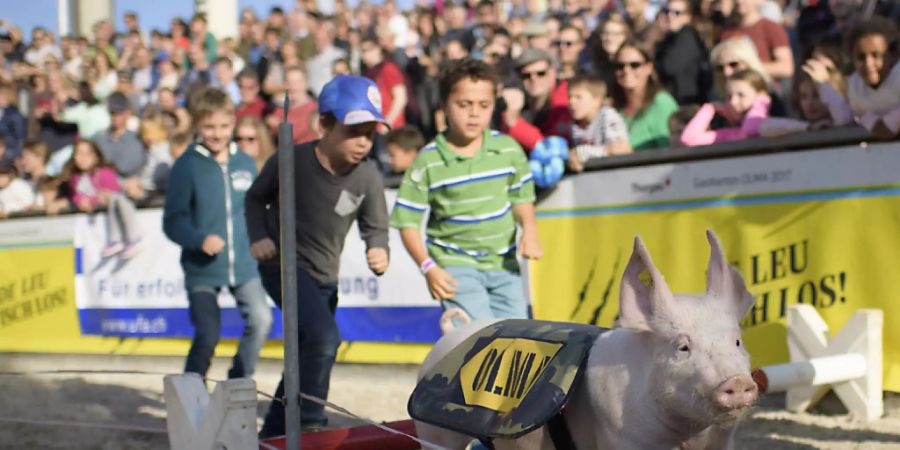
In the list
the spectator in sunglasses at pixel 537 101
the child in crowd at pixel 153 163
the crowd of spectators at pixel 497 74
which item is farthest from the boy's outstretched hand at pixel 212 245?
the child in crowd at pixel 153 163

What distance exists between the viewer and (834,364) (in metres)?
6.23

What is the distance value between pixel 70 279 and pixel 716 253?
868 cm

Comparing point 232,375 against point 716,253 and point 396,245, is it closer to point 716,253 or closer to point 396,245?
point 396,245

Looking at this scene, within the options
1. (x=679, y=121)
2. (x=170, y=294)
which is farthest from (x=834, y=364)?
(x=170, y=294)

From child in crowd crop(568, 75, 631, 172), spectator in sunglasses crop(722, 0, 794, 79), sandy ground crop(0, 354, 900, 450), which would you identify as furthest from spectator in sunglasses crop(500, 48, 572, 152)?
sandy ground crop(0, 354, 900, 450)

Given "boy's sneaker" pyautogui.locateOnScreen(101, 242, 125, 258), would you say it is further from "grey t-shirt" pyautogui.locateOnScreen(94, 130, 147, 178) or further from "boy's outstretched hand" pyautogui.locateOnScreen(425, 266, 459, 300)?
"boy's outstretched hand" pyautogui.locateOnScreen(425, 266, 459, 300)

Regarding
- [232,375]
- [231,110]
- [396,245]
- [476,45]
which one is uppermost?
[476,45]

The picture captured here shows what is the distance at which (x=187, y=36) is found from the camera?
55.1ft

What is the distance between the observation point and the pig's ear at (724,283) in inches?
136

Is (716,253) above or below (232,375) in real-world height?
above

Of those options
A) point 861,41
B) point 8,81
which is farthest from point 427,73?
point 8,81

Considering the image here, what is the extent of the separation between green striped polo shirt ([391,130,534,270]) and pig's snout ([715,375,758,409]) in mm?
2560

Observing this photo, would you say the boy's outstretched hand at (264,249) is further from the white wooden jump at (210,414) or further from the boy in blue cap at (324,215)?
the white wooden jump at (210,414)

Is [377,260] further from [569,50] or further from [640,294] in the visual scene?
[569,50]
